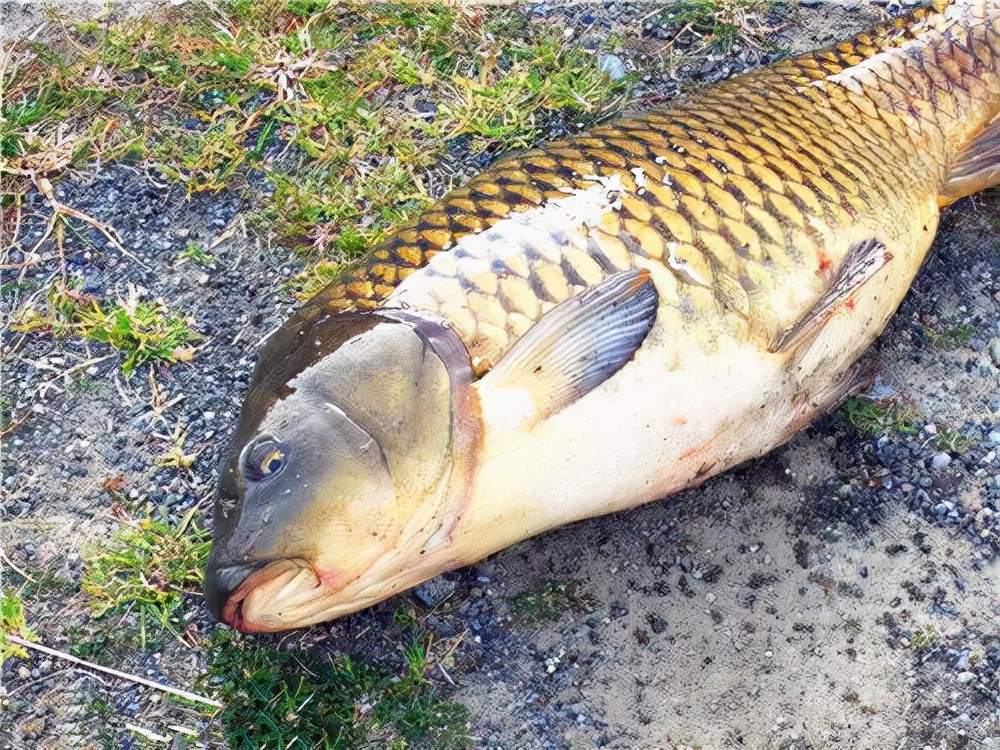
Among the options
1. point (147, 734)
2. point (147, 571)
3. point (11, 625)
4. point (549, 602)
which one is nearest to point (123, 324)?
point (147, 571)

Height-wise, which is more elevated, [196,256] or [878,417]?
[196,256]

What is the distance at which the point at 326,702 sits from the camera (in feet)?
10.4

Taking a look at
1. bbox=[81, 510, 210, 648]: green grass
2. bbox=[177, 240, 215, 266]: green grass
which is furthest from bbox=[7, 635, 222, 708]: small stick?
bbox=[177, 240, 215, 266]: green grass

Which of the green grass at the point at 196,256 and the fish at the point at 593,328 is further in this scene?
the green grass at the point at 196,256

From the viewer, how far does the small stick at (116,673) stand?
3.21 meters

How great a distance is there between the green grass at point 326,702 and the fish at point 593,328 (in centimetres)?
52

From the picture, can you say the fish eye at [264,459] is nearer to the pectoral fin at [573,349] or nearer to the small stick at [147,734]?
the pectoral fin at [573,349]

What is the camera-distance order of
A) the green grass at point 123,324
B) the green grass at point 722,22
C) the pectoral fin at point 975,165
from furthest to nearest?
the green grass at point 722,22 → the green grass at point 123,324 → the pectoral fin at point 975,165

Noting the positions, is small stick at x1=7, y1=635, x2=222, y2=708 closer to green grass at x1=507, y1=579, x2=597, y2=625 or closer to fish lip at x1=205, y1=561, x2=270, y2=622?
fish lip at x1=205, y1=561, x2=270, y2=622

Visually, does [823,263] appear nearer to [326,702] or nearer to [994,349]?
[994,349]

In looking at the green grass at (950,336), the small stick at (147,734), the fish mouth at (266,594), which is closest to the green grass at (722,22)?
the green grass at (950,336)

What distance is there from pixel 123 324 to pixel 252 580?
160 cm

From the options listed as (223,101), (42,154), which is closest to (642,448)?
(223,101)

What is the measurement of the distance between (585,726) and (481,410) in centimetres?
107
